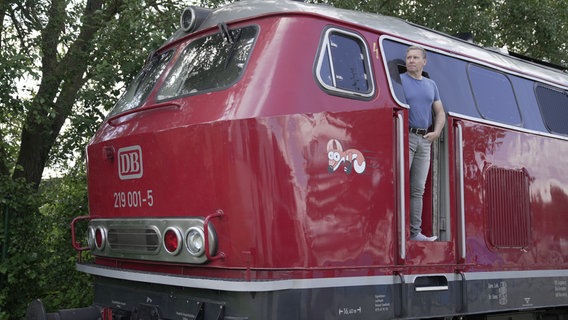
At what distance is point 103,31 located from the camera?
8969mm

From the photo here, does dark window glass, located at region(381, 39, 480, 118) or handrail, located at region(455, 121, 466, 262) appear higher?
dark window glass, located at region(381, 39, 480, 118)

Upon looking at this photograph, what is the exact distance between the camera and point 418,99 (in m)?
5.86

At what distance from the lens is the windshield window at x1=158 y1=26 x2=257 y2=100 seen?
17.9 feet

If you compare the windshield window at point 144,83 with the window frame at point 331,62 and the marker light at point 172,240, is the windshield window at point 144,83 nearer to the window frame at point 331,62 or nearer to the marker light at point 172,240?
the marker light at point 172,240

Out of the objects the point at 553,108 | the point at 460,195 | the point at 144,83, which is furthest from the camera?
the point at 553,108

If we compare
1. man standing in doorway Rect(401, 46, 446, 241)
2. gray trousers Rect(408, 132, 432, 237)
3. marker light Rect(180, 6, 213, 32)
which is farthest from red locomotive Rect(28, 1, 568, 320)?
gray trousers Rect(408, 132, 432, 237)

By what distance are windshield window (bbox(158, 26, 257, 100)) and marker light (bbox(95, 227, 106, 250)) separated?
4.35ft

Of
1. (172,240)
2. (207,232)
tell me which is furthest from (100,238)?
(207,232)

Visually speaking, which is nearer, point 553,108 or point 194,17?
point 194,17

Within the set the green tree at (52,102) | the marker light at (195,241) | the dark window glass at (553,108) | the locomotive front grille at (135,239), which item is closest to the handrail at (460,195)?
the dark window glass at (553,108)

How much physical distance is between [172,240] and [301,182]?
115 cm

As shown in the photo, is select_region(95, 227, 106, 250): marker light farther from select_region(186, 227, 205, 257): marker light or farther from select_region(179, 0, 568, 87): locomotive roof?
select_region(179, 0, 568, 87): locomotive roof

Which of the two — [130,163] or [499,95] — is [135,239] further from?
[499,95]

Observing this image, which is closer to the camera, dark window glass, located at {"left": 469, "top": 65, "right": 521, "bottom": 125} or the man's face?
the man's face
